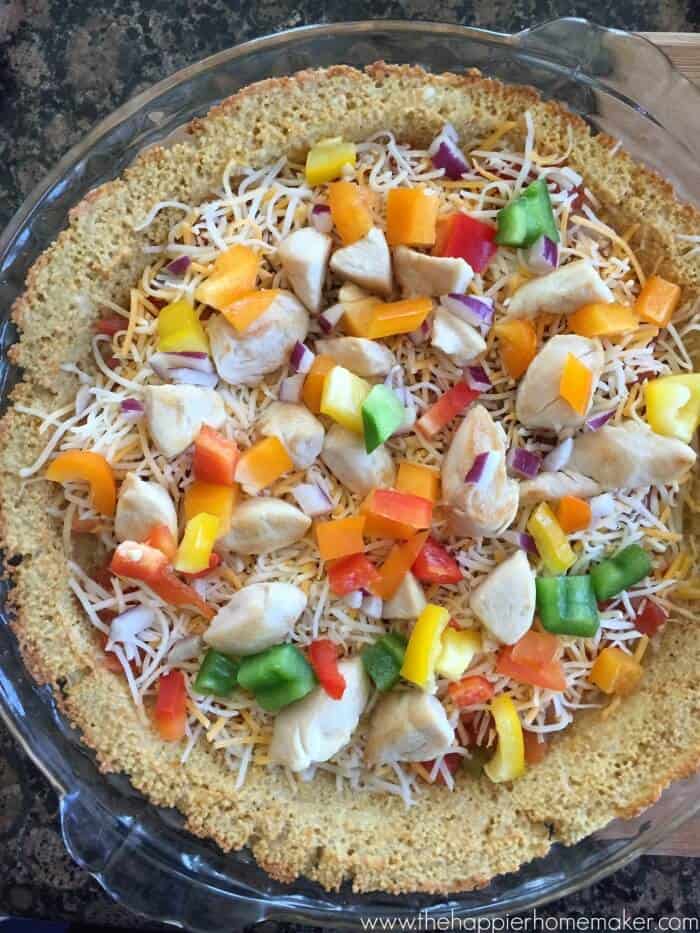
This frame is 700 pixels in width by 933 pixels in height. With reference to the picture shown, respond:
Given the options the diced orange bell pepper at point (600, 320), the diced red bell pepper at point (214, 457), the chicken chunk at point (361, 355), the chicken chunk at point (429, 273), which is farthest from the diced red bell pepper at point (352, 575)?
the diced orange bell pepper at point (600, 320)

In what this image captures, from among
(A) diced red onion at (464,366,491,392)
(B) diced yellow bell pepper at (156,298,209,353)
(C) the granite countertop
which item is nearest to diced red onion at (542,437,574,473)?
(A) diced red onion at (464,366,491,392)

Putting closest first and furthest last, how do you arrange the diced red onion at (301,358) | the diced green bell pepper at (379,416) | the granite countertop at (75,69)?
the diced green bell pepper at (379,416), the diced red onion at (301,358), the granite countertop at (75,69)

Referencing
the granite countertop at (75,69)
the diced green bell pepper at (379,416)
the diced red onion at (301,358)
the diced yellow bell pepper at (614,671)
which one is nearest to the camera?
the diced green bell pepper at (379,416)

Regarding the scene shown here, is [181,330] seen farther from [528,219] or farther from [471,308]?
[528,219]

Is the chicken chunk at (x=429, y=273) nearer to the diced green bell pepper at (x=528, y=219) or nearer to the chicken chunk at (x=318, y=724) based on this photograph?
the diced green bell pepper at (x=528, y=219)

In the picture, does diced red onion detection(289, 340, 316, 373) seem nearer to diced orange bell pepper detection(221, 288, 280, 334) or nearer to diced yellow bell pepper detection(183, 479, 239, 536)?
diced orange bell pepper detection(221, 288, 280, 334)

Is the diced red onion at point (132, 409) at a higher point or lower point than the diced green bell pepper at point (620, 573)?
higher
